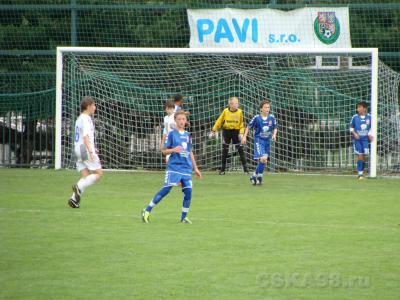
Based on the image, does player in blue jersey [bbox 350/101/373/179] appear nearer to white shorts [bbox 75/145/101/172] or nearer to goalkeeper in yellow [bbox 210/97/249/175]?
goalkeeper in yellow [bbox 210/97/249/175]

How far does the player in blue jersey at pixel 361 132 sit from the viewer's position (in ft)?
71.5

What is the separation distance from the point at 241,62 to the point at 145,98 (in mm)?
2822

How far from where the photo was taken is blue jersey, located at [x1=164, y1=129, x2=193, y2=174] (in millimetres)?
12648

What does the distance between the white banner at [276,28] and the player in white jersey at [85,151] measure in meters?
9.59

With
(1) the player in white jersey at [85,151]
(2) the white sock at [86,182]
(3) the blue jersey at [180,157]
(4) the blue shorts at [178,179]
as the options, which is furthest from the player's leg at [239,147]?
(4) the blue shorts at [178,179]

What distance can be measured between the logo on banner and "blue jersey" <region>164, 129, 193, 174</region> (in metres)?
11.5

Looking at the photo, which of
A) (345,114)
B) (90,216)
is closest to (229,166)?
(345,114)

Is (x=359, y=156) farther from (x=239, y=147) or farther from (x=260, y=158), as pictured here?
(x=260, y=158)

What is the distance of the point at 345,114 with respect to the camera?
2355 centimetres

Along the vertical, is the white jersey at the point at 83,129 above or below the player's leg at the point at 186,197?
above

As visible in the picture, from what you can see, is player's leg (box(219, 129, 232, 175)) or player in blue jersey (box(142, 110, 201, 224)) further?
player's leg (box(219, 129, 232, 175))

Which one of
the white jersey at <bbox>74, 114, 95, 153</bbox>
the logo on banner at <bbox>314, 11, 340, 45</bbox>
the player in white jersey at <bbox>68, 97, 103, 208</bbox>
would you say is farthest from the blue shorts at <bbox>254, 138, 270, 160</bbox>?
the white jersey at <bbox>74, 114, 95, 153</bbox>

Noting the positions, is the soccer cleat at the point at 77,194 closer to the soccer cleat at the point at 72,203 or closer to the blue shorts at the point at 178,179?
the soccer cleat at the point at 72,203

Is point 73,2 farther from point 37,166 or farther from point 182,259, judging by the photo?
point 182,259
